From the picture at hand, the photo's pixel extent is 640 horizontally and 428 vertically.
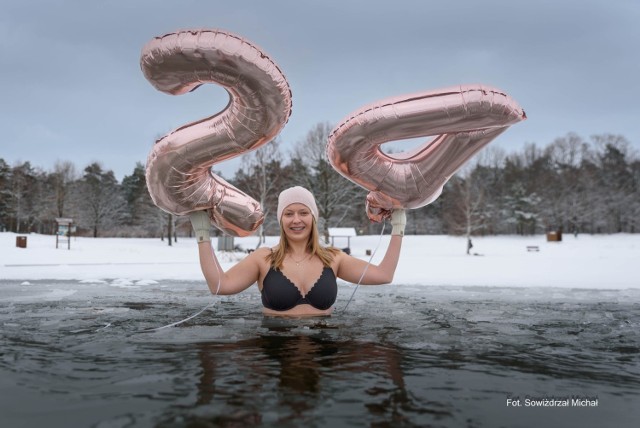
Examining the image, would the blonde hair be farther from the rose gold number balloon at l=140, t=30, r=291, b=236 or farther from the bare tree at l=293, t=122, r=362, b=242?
the bare tree at l=293, t=122, r=362, b=242

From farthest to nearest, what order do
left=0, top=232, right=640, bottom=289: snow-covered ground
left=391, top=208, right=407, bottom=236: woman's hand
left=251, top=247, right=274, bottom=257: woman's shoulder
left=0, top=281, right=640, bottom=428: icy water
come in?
left=0, top=232, right=640, bottom=289: snow-covered ground
left=391, top=208, right=407, bottom=236: woman's hand
left=251, top=247, right=274, bottom=257: woman's shoulder
left=0, top=281, right=640, bottom=428: icy water

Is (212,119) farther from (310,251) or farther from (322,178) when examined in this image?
(322,178)

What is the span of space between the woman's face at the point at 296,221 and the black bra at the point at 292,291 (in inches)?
14.3

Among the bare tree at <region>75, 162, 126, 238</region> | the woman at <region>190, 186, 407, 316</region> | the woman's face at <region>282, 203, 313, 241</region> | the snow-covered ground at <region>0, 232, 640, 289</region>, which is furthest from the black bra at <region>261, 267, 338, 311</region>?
the bare tree at <region>75, 162, 126, 238</region>

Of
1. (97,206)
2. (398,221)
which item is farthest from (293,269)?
(97,206)

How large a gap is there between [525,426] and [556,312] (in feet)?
13.8

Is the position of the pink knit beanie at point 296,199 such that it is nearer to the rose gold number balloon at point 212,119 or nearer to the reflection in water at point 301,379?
the rose gold number balloon at point 212,119

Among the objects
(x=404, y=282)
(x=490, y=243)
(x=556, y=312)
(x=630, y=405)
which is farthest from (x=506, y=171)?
(x=630, y=405)

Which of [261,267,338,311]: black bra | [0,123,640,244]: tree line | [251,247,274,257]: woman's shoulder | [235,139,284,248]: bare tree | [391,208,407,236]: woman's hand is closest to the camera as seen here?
[261,267,338,311]: black bra

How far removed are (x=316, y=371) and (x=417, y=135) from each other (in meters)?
2.27

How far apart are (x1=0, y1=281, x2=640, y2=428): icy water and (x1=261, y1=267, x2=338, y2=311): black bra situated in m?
0.17

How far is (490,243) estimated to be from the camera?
43312mm

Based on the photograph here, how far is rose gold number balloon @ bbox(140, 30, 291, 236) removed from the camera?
3518 mm

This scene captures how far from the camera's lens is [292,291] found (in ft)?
13.4
